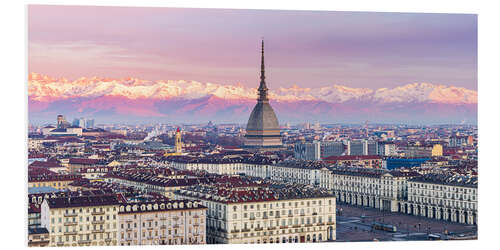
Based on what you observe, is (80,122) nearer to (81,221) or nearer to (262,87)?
(262,87)

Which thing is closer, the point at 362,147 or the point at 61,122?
the point at 362,147

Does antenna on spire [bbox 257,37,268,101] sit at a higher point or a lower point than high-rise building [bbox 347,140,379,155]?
higher

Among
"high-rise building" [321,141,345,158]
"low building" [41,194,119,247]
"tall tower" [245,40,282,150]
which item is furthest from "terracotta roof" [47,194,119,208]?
"tall tower" [245,40,282,150]

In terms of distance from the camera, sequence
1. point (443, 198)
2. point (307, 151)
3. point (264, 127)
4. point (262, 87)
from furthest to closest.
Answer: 1. point (264, 127)
2. point (262, 87)
3. point (307, 151)
4. point (443, 198)

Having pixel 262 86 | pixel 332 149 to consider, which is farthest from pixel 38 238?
pixel 332 149

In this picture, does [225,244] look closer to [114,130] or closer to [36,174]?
[36,174]

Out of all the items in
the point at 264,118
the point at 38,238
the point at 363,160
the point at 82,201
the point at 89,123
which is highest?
A: the point at 264,118

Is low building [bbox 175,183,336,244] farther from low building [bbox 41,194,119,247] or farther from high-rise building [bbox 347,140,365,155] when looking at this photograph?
high-rise building [bbox 347,140,365,155]

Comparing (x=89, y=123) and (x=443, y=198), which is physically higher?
(x=89, y=123)
